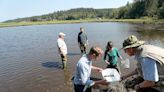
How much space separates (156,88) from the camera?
16.6 feet

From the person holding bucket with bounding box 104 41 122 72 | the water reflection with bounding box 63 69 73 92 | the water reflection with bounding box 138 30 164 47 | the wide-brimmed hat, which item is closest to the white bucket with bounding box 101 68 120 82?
the wide-brimmed hat

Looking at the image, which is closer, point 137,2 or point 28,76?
point 28,76

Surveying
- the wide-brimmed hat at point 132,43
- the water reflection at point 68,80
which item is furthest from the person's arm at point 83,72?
the water reflection at point 68,80

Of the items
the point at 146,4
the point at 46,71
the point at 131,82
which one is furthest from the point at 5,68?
the point at 146,4

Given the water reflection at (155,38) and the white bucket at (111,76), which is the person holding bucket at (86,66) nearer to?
the white bucket at (111,76)

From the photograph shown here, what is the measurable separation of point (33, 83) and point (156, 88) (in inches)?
320

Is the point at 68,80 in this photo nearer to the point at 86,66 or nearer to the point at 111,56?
the point at 111,56

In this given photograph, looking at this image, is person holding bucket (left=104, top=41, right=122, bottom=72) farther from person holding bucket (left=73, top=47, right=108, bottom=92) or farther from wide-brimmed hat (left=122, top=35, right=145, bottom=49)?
wide-brimmed hat (left=122, top=35, right=145, bottom=49)

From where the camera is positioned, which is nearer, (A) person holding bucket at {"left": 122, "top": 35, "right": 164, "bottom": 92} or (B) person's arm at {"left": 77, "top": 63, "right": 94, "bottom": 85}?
(A) person holding bucket at {"left": 122, "top": 35, "right": 164, "bottom": 92}

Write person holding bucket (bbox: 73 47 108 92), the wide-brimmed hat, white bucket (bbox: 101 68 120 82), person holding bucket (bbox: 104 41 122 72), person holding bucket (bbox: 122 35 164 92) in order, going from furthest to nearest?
1. person holding bucket (bbox: 104 41 122 72)
2. white bucket (bbox: 101 68 120 82)
3. person holding bucket (bbox: 73 47 108 92)
4. the wide-brimmed hat
5. person holding bucket (bbox: 122 35 164 92)

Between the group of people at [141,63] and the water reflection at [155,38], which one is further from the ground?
the group of people at [141,63]

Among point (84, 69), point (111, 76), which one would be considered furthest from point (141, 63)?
point (84, 69)

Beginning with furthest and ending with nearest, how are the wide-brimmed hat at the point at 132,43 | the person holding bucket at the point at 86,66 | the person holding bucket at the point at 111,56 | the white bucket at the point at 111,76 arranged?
1. the person holding bucket at the point at 111,56
2. the white bucket at the point at 111,76
3. the person holding bucket at the point at 86,66
4. the wide-brimmed hat at the point at 132,43

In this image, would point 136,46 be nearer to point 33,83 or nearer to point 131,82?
point 131,82
